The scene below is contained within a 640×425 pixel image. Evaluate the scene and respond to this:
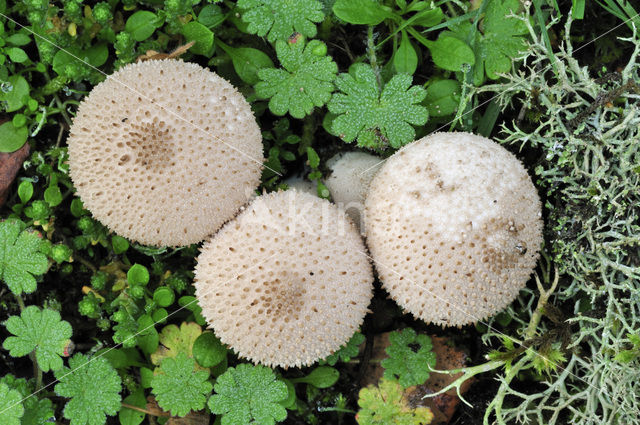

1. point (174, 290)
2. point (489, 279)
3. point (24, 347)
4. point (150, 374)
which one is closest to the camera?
point (489, 279)

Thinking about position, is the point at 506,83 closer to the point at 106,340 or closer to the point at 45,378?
the point at 106,340

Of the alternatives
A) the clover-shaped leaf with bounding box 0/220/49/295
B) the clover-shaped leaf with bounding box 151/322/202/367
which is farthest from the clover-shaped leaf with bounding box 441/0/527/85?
the clover-shaped leaf with bounding box 0/220/49/295

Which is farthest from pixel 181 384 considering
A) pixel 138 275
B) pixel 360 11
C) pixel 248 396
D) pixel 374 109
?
pixel 360 11

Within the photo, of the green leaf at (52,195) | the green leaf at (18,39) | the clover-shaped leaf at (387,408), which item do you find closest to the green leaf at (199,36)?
the green leaf at (18,39)

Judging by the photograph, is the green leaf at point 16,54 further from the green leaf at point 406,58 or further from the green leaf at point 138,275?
the green leaf at point 406,58

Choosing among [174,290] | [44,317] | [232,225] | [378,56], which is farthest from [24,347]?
[378,56]

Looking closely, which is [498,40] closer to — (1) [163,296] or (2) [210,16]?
(2) [210,16]
